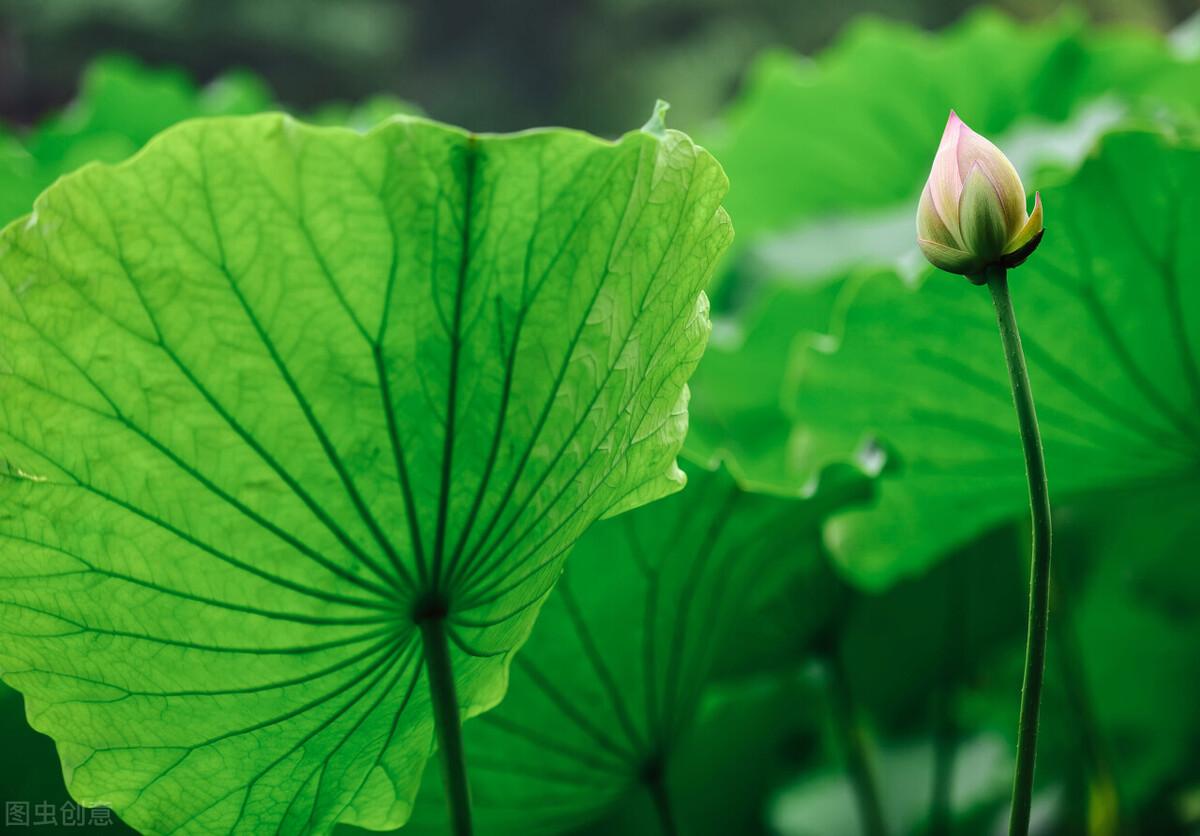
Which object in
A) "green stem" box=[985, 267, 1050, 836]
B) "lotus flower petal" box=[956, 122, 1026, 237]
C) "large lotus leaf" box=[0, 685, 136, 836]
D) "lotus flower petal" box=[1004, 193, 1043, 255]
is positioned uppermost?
"large lotus leaf" box=[0, 685, 136, 836]

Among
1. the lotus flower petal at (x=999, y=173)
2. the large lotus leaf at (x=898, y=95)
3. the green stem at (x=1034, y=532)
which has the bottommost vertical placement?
the green stem at (x=1034, y=532)

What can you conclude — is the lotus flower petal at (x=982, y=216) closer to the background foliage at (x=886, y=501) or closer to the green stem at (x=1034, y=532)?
the green stem at (x=1034, y=532)

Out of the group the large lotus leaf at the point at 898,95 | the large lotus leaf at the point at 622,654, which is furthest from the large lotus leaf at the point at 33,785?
the large lotus leaf at the point at 898,95

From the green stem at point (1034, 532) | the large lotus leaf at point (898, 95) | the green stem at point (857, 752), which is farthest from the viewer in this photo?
the large lotus leaf at point (898, 95)

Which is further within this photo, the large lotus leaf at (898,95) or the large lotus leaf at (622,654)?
the large lotus leaf at (898,95)

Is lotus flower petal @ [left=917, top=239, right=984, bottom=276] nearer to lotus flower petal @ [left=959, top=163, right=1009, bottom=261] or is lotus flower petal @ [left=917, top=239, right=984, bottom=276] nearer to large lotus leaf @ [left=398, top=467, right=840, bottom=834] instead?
lotus flower petal @ [left=959, top=163, right=1009, bottom=261]

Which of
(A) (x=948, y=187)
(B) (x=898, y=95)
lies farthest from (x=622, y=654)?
(B) (x=898, y=95)

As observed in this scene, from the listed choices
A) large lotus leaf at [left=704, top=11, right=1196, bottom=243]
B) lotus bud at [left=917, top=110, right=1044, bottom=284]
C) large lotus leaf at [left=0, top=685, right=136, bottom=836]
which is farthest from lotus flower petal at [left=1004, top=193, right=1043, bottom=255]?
large lotus leaf at [left=704, top=11, right=1196, bottom=243]

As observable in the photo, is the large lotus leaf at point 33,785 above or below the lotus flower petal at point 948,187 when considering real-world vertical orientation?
above
